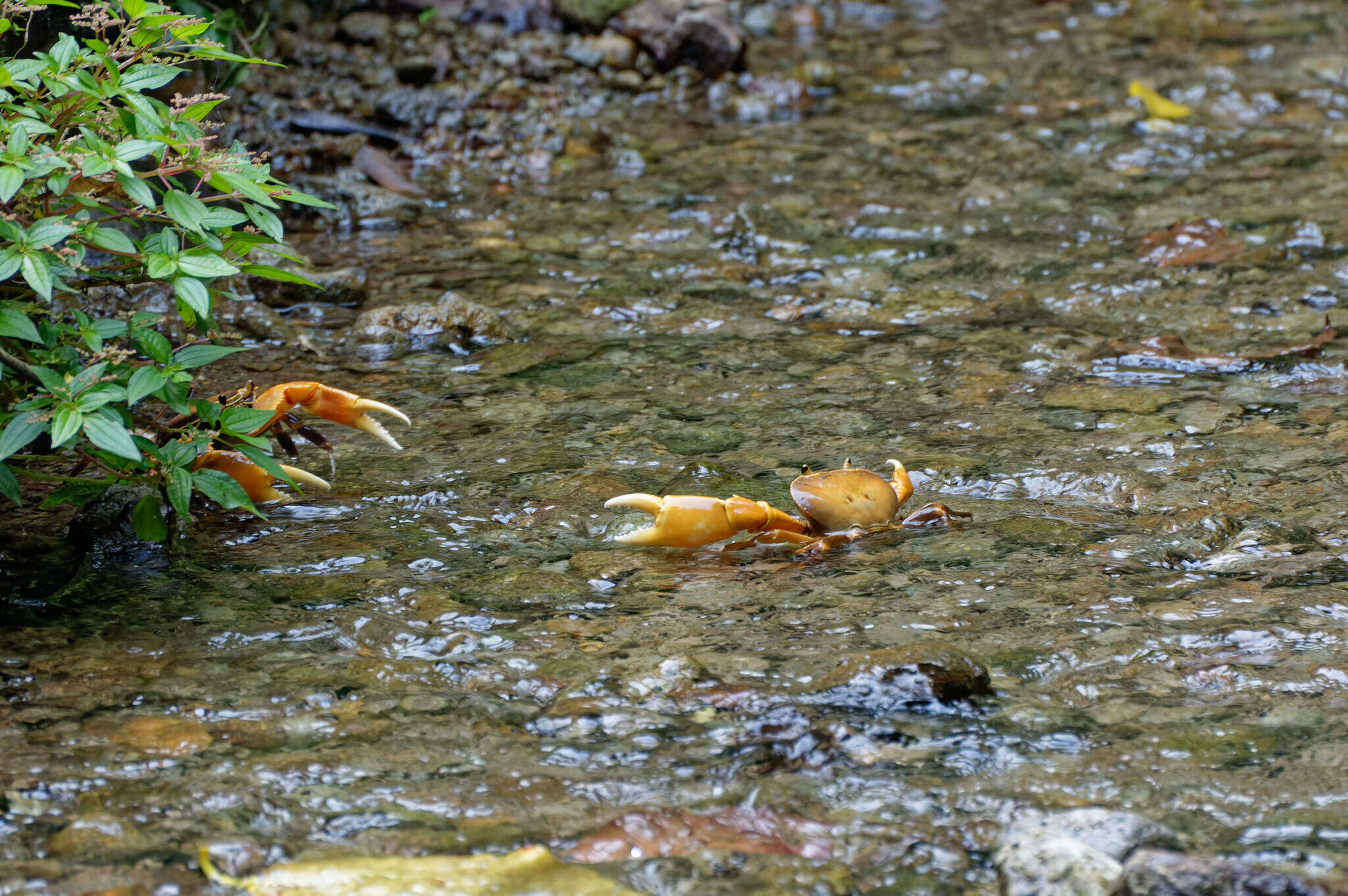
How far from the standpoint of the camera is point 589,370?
13.9 feet

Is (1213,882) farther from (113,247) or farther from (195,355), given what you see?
(113,247)

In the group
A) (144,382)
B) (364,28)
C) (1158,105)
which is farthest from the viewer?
(364,28)

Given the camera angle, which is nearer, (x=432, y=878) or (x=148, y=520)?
(x=432, y=878)

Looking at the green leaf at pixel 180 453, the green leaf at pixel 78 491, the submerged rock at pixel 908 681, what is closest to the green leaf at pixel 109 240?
the green leaf at pixel 180 453

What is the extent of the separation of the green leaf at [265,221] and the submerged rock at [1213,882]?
2055 millimetres

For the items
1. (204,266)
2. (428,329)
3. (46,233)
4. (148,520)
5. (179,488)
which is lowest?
(428,329)

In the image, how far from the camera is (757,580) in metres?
2.87

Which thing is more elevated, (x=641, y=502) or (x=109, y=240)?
(x=109, y=240)

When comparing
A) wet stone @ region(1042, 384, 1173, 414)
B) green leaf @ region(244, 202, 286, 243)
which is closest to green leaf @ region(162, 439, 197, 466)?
green leaf @ region(244, 202, 286, 243)

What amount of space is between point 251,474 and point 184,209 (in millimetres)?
785

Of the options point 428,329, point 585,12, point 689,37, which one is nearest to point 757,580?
point 428,329

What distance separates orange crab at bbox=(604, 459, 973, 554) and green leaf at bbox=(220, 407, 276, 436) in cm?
78

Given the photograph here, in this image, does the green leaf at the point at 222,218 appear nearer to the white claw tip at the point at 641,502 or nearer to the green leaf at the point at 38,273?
the green leaf at the point at 38,273

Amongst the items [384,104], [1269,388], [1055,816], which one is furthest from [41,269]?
[384,104]
